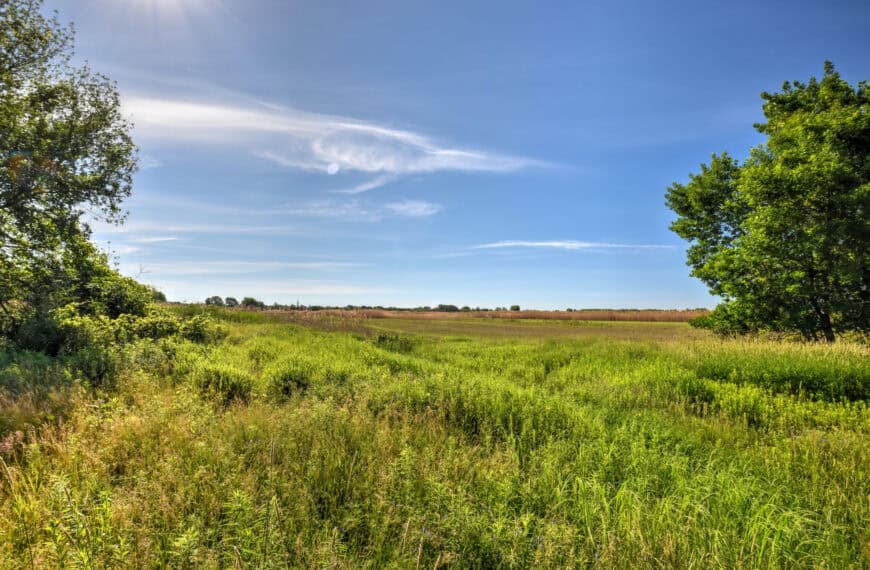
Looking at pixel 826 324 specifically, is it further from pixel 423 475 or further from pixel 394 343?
pixel 423 475

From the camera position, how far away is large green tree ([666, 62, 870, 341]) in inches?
617

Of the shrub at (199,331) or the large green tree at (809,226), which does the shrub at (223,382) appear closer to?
the shrub at (199,331)

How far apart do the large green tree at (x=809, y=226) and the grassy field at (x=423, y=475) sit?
10416 mm

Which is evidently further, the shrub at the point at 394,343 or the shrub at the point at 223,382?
the shrub at the point at 394,343

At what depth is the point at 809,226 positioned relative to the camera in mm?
16734

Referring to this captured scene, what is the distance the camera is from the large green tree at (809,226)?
1568 cm

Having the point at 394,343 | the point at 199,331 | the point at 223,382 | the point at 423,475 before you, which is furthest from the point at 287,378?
the point at 199,331

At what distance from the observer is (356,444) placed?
477 centimetres

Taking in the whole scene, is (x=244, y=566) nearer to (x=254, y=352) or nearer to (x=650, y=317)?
(x=254, y=352)

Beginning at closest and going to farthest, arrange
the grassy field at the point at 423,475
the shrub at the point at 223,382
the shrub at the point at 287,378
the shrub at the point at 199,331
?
1. the grassy field at the point at 423,475
2. the shrub at the point at 223,382
3. the shrub at the point at 287,378
4. the shrub at the point at 199,331

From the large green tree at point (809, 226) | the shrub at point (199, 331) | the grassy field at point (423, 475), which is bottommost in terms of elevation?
the grassy field at point (423, 475)

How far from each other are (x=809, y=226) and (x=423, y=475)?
2272 centimetres

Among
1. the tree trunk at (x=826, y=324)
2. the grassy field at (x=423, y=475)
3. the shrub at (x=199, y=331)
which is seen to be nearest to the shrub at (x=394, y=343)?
the shrub at (x=199, y=331)

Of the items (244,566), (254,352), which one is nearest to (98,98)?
(254,352)
